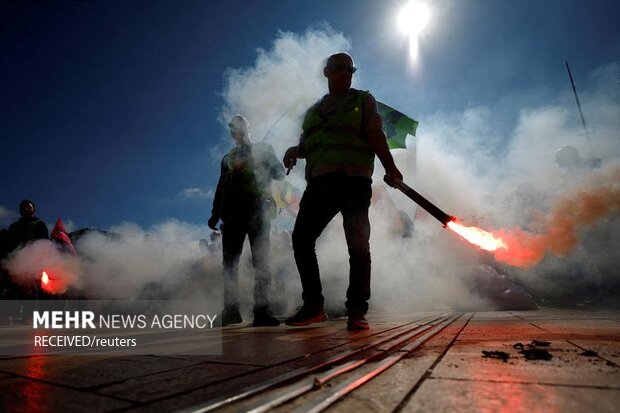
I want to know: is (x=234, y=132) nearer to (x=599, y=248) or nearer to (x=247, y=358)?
(x=247, y=358)

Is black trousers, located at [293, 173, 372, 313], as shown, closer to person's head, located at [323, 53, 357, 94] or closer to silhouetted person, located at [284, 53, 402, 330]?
silhouetted person, located at [284, 53, 402, 330]

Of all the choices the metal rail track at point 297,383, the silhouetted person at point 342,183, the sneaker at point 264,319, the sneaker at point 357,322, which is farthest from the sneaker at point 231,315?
the metal rail track at point 297,383

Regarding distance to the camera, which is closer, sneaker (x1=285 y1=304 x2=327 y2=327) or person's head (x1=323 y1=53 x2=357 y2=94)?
sneaker (x1=285 y1=304 x2=327 y2=327)

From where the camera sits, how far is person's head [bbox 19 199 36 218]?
5902 mm

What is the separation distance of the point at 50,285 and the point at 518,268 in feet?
30.3

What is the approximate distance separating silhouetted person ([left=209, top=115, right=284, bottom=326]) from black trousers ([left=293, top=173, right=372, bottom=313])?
1.00 m

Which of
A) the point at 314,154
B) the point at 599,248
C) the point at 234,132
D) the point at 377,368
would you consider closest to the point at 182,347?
the point at 377,368

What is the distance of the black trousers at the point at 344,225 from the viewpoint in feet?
8.54

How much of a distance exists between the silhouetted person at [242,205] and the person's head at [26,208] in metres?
3.97

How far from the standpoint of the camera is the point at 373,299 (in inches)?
288

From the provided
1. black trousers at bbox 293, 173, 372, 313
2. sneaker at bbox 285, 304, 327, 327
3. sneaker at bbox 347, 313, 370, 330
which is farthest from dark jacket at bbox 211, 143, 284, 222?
sneaker at bbox 347, 313, 370, 330

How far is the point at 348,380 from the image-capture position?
918mm

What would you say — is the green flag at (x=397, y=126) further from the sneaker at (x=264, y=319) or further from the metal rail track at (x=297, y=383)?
the metal rail track at (x=297, y=383)

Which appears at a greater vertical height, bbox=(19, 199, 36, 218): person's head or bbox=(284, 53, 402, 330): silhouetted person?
bbox=(19, 199, 36, 218): person's head
